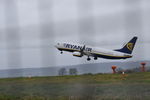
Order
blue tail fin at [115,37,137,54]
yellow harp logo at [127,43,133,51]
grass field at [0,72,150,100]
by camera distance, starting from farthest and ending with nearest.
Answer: yellow harp logo at [127,43,133,51] < blue tail fin at [115,37,137,54] < grass field at [0,72,150,100]

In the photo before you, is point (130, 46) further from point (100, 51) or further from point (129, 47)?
point (100, 51)

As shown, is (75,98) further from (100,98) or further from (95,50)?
(95,50)

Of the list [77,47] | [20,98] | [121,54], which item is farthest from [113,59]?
[20,98]

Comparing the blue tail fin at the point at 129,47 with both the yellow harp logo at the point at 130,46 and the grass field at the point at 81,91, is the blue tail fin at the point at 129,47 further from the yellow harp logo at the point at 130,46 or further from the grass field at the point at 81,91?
the grass field at the point at 81,91

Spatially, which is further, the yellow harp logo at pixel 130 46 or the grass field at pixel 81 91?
the yellow harp logo at pixel 130 46

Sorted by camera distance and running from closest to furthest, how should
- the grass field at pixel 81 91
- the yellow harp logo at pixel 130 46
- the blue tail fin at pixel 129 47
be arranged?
the grass field at pixel 81 91 → the blue tail fin at pixel 129 47 → the yellow harp logo at pixel 130 46

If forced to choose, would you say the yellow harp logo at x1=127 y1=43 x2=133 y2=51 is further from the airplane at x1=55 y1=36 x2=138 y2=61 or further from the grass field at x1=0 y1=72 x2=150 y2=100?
the grass field at x1=0 y1=72 x2=150 y2=100

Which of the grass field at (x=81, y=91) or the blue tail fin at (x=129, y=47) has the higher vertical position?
the grass field at (x=81, y=91)

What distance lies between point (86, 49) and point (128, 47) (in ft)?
23.4

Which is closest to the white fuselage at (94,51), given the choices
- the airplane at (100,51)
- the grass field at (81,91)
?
the airplane at (100,51)

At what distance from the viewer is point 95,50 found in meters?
54.9

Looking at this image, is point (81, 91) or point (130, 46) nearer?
point (81, 91)

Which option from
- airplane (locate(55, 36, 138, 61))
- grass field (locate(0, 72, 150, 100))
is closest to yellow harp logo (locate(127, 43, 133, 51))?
airplane (locate(55, 36, 138, 61))

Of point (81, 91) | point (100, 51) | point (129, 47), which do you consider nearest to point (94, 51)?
point (100, 51)
